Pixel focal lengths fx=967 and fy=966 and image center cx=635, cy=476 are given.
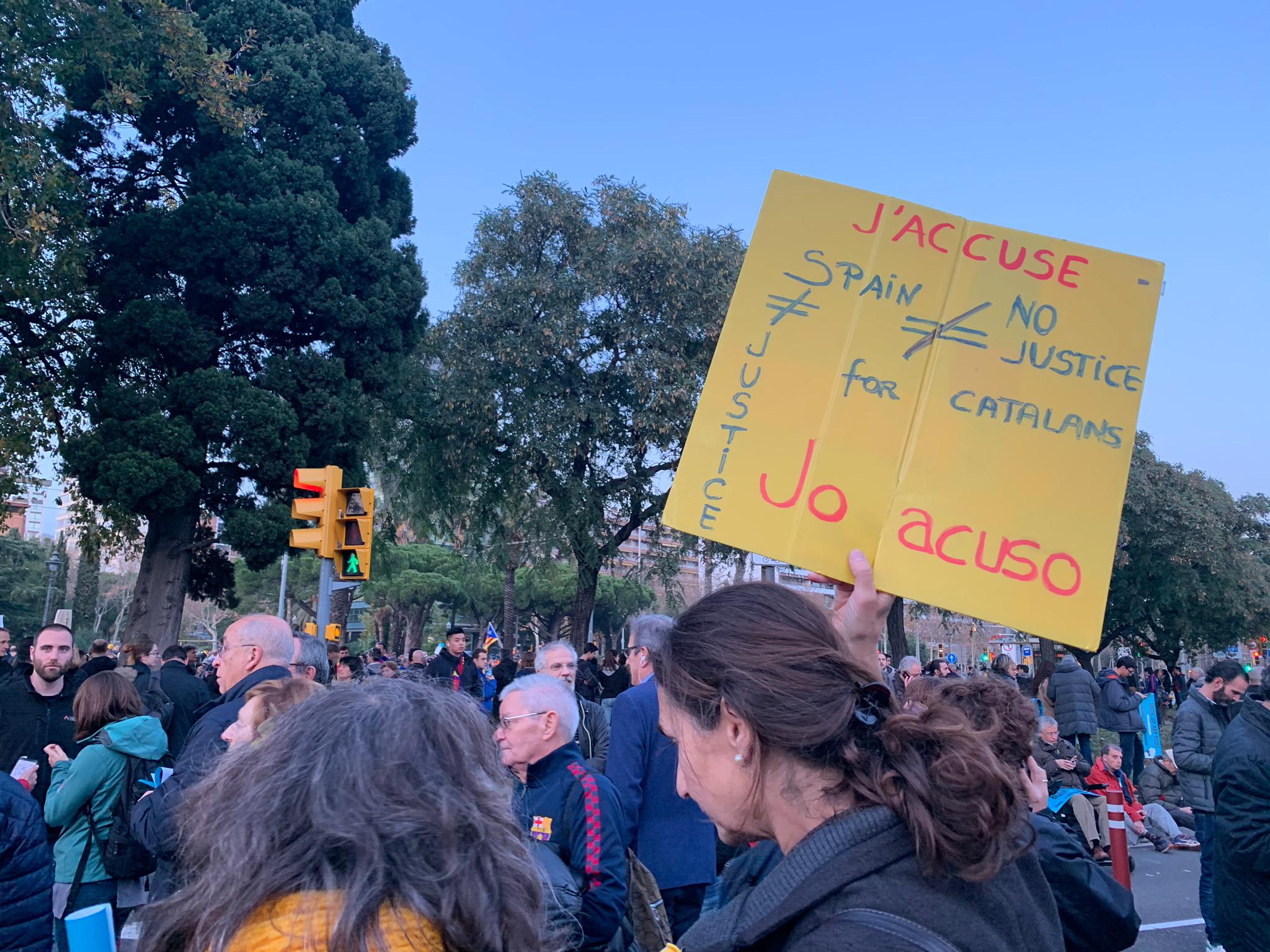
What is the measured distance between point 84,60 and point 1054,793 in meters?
16.3

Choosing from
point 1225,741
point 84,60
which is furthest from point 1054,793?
point 84,60

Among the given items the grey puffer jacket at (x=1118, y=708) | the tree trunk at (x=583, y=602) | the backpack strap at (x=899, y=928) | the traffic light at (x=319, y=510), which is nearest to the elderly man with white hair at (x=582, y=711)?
the traffic light at (x=319, y=510)

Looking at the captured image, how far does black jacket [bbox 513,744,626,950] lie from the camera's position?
3.41 metres

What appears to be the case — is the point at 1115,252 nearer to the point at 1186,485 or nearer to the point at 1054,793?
the point at 1054,793

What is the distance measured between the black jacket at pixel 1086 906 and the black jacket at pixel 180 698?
22.3ft

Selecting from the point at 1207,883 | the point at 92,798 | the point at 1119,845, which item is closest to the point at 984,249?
the point at 92,798

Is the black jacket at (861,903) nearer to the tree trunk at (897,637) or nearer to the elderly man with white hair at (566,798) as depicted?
the elderly man with white hair at (566,798)

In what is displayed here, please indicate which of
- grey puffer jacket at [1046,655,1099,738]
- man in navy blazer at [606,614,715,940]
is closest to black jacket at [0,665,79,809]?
man in navy blazer at [606,614,715,940]

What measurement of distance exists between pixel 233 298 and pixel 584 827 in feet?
55.2

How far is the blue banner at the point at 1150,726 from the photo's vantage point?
1459 centimetres

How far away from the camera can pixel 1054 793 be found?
511 cm

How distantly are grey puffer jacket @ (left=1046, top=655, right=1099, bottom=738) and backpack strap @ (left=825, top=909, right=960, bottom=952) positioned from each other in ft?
38.3

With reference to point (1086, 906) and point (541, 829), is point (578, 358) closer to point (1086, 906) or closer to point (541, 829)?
point (541, 829)

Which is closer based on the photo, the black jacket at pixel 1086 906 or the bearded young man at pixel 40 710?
the black jacket at pixel 1086 906
